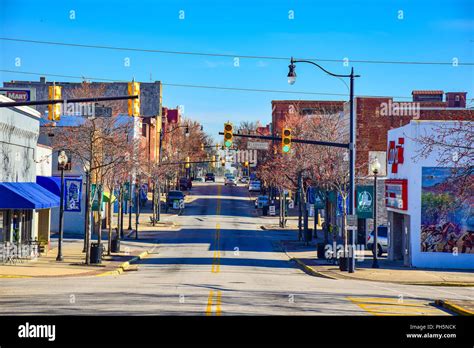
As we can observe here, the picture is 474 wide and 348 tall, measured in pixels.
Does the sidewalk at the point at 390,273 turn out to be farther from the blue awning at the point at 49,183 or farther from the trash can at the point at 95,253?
the blue awning at the point at 49,183

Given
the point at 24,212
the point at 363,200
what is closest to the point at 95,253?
the point at 24,212

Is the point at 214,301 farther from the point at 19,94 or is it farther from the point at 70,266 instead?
the point at 19,94

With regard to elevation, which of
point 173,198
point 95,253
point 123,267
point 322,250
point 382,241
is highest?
point 173,198

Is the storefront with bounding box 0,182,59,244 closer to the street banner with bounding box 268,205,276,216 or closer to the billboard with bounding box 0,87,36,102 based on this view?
the billboard with bounding box 0,87,36,102

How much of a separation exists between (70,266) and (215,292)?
1273 cm

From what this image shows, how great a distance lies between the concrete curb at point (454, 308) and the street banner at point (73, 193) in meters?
25.2

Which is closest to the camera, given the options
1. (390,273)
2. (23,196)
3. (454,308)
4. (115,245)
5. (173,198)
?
(454,308)

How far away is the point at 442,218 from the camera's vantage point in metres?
35.3

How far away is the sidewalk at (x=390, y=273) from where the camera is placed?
1164 inches

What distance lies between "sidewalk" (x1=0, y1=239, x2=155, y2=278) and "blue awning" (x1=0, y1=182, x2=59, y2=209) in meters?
2.60

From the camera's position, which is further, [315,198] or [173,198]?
[173,198]

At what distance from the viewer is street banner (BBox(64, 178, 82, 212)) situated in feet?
135

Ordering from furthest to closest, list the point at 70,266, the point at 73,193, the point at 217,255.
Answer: the point at 217,255 < the point at 73,193 < the point at 70,266
